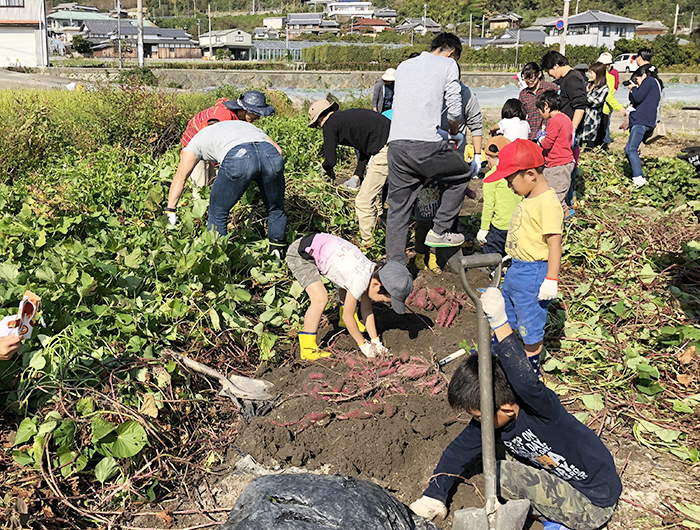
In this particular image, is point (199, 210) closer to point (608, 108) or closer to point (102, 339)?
point (102, 339)

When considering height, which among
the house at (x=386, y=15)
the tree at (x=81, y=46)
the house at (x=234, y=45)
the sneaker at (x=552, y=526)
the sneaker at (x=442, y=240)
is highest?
the house at (x=386, y=15)

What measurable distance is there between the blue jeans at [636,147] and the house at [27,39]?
43308mm

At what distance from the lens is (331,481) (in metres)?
2.46

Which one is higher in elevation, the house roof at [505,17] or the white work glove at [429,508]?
the house roof at [505,17]

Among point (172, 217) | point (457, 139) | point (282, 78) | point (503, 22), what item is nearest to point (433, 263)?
point (457, 139)

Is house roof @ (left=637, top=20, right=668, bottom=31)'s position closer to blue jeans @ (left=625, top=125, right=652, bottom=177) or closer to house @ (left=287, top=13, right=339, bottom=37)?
house @ (left=287, top=13, right=339, bottom=37)

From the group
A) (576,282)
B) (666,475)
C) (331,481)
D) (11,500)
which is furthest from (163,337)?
(576,282)

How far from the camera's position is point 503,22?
88.1 m

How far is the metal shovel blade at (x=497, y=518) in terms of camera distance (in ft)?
7.92

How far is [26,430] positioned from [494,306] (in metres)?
2.04

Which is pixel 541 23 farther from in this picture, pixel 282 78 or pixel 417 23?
pixel 282 78

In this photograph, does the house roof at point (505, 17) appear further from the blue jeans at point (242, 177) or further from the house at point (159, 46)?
the blue jeans at point (242, 177)

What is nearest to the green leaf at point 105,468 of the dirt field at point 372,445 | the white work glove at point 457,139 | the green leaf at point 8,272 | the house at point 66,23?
the dirt field at point 372,445

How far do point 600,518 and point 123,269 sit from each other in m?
2.92
